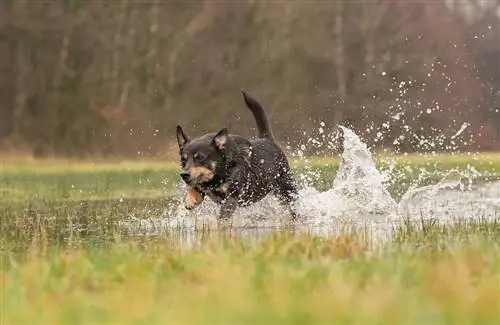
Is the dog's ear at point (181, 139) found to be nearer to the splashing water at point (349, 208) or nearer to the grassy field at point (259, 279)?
the splashing water at point (349, 208)

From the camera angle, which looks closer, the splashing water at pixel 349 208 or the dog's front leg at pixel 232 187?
the splashing water at pixel 349 208

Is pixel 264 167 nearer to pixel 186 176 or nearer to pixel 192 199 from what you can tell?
pixel 192 199

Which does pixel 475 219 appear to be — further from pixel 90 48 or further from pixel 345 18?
pixel 345 18

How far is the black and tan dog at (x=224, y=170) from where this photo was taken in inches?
358

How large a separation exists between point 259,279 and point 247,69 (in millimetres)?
28171

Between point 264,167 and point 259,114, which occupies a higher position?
point 259,114

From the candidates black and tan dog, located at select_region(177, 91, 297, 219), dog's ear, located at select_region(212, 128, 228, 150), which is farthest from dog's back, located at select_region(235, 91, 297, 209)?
dog's ear, located at select_region(212, 128, 228, 150)

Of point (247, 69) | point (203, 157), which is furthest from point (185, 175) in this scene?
point (247, 69)

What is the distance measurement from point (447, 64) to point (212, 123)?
30.0 ft

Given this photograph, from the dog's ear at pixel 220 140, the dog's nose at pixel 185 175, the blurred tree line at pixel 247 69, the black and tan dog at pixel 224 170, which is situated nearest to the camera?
the dog's nose at pixel 185 175

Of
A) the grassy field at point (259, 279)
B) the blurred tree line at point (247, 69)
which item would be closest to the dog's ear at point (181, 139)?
the grassy field at point (259, 279)

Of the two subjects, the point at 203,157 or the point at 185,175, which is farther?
the point at 203,157

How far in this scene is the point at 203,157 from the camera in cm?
909

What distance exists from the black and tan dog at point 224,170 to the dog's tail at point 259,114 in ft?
1.62
